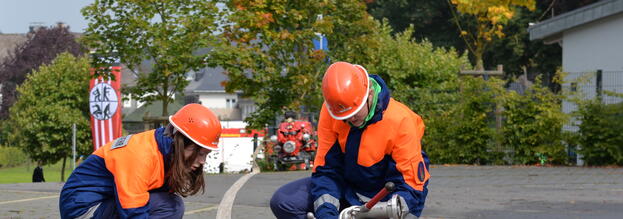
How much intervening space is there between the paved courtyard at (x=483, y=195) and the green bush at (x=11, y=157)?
45.7m

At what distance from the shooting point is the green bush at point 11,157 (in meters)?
59.2

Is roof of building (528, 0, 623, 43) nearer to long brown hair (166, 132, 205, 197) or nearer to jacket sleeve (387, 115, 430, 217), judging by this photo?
jacket sleeve (387, 115, 430, 217)

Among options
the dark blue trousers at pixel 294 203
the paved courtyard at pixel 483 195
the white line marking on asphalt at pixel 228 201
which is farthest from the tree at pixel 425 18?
the dark blue trousers at pixel 294 203

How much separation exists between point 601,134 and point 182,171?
42.3ft

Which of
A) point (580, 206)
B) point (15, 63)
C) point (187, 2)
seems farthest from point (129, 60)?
point (15, 63)

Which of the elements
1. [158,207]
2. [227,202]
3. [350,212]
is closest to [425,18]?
[227,202]

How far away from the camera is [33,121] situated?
143 ft

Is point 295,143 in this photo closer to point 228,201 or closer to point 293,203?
point 228,201

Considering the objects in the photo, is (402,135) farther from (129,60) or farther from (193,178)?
(129,60)

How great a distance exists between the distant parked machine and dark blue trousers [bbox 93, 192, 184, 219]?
42.5ft

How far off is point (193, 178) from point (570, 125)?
13.3 meters

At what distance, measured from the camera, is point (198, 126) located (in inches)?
228

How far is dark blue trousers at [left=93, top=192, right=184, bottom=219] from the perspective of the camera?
600 cm

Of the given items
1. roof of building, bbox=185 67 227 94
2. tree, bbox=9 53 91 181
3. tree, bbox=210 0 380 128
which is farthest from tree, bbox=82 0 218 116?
roof of building, bbox=185 67 227 94
